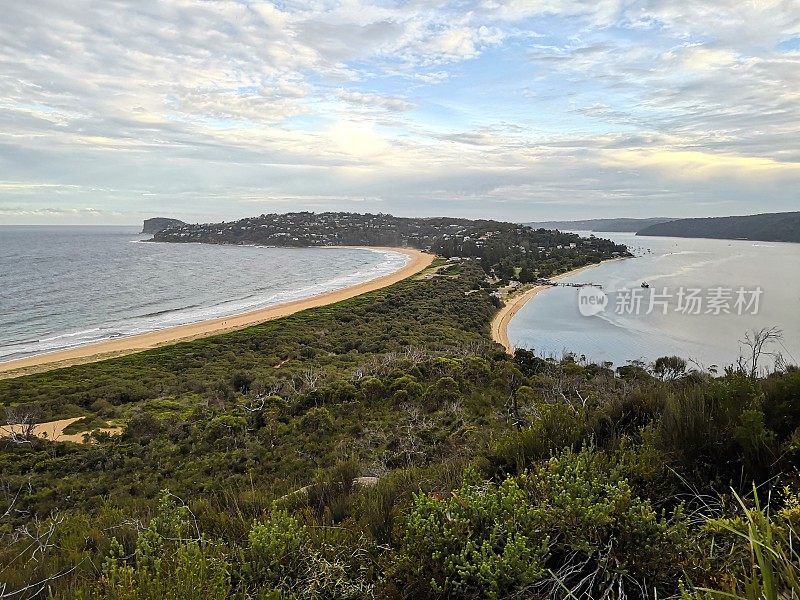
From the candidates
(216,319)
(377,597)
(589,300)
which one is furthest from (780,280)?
(377,597)

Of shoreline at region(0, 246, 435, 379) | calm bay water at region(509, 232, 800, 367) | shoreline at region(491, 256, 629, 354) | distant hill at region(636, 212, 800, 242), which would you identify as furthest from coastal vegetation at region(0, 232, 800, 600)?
distant hill at region(636, 212, 800, 242)

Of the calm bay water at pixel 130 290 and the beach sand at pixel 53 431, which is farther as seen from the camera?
the calm bay water at pixel 130 290

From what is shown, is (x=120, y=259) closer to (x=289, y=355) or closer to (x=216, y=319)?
(x=216, y=319)

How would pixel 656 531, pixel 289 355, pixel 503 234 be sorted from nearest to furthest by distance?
pixel 656 531 < pixel 289 355 < pixel 503 234

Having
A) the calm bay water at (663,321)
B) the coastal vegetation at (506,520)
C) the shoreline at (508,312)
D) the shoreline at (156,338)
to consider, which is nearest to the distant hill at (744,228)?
the calm bay water at (663,321)

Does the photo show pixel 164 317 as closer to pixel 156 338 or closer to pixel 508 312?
pixel 156 338

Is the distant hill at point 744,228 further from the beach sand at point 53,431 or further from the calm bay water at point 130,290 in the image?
the beach sand at point 53,431
